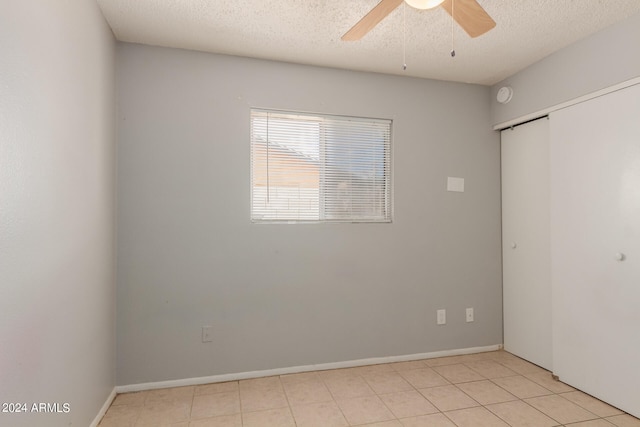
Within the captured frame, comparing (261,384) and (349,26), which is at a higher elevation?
(349,26)

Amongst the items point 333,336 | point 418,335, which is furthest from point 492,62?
point 333,336

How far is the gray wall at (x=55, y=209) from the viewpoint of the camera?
47.9 inches

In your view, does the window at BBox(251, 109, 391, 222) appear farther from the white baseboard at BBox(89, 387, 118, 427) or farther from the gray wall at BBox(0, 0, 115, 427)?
the white baseboard at BBox(89, 387, 118, 427)

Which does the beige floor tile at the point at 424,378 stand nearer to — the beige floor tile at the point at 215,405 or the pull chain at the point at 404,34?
the beige floor tile at the point at 215,405

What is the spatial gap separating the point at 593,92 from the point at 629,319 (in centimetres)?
152

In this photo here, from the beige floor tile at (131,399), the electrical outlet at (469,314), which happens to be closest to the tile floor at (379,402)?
the beige floor tile at (131,399)

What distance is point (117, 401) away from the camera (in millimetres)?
2375

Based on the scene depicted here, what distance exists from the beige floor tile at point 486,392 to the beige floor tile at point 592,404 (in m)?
0.39

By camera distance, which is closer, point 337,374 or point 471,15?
point 471,15

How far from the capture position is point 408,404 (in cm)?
235

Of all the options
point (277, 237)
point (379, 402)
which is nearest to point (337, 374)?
point (379, 402)

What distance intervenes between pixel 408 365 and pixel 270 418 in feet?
4.38

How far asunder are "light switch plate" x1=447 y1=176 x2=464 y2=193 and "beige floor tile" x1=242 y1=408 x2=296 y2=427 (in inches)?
89.8

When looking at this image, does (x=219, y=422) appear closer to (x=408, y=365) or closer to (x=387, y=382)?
(x=387, y=382)
